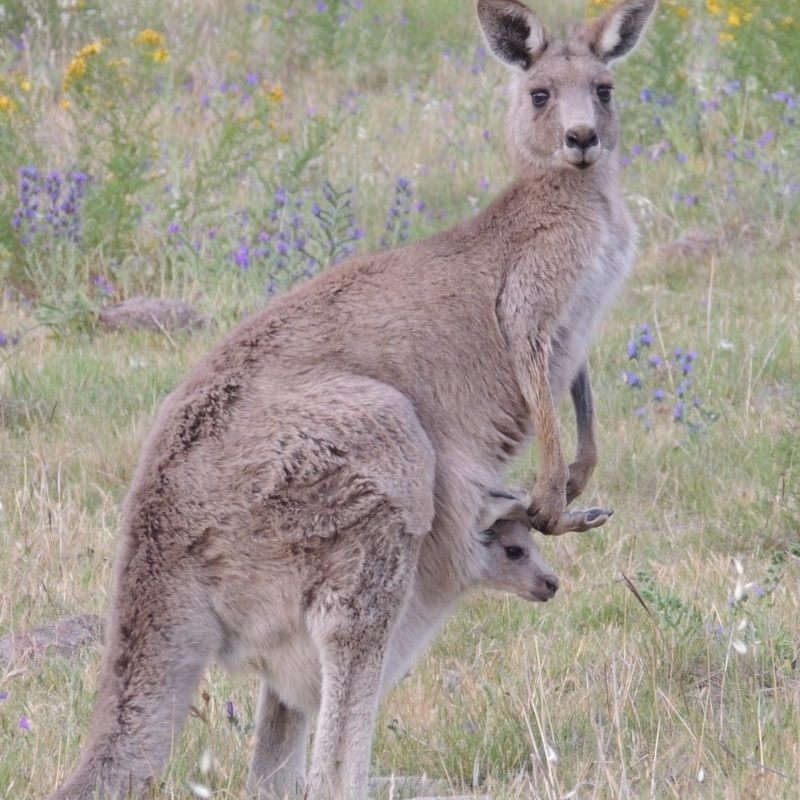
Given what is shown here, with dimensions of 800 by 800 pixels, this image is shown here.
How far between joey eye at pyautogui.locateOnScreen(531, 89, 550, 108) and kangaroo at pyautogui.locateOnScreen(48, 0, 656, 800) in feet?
0.14

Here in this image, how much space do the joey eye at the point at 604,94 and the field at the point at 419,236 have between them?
5.41ft

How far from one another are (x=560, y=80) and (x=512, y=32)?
303 millimetres

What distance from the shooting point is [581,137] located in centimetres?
511

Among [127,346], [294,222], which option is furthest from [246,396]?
[294,222]

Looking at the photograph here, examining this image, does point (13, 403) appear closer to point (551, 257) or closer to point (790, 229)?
point (551, 257)

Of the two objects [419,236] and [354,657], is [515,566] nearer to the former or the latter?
[354,657]

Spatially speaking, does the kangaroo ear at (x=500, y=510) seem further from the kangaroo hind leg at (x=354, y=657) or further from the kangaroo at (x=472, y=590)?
the kangaroo hind leg at (x=354, y=657)

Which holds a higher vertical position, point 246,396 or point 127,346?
point 246,396

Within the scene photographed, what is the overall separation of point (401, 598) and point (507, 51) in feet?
7.66

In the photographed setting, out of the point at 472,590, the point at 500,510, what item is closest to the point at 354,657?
the point at 472,590

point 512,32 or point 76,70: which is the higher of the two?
point 512,32

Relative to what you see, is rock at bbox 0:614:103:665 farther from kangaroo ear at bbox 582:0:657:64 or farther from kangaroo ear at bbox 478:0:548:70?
kangaroo ear at bbox 582:0:657:64

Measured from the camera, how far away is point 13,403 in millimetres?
6973

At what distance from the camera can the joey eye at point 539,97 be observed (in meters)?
5.34
